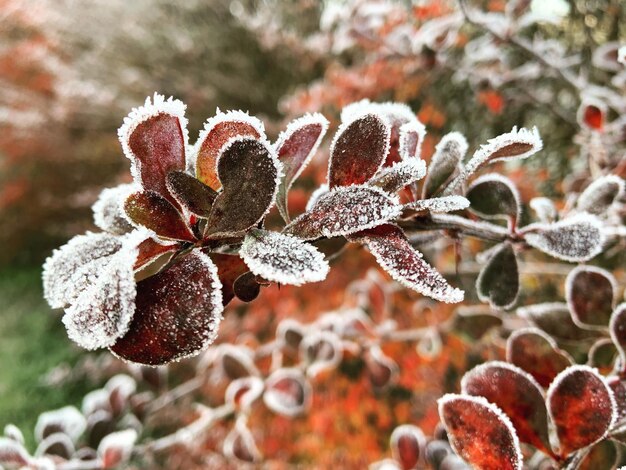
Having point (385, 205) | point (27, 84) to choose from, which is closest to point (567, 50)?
point (385, 205)

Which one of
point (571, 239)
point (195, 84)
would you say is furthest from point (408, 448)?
point (195, 84)

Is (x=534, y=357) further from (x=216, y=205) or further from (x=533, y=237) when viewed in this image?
(x=216, y=205)

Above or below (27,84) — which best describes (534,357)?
above

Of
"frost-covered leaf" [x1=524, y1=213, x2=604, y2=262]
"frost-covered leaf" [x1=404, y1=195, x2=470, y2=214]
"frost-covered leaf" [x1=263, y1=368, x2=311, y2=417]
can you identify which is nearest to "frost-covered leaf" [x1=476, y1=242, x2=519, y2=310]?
"frost-covered leaf" [x1=524, y1=213, x2=604, y2=262]

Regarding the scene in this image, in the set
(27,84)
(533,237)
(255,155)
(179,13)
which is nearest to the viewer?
(255,155)

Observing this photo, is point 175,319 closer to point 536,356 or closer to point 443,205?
point 443,205

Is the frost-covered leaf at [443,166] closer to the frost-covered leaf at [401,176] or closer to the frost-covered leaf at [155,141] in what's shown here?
the frost-covered leaf at [401,176]
